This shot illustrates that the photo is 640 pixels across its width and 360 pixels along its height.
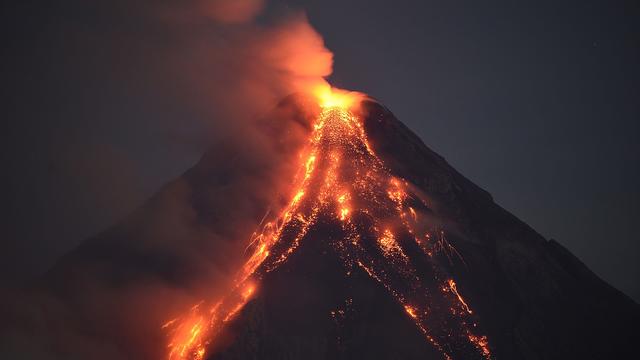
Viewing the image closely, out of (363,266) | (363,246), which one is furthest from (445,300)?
(363,246)

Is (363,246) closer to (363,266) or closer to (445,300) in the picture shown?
(363,266)

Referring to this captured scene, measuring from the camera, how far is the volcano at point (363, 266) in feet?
135

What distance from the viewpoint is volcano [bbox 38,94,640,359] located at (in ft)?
135

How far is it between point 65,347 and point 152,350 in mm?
5768

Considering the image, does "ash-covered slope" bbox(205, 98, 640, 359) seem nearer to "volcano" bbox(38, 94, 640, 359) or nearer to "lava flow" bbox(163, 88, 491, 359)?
"volcano" bbox(38, 94, 640, 359)

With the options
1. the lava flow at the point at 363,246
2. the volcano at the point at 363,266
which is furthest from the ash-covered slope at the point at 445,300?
the lava flow at the point at 363,246

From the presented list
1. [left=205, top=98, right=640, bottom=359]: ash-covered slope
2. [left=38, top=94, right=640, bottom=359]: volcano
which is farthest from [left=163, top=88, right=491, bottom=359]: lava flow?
[left=205, top=98, right=640, bottom=359]: ash-covered slope

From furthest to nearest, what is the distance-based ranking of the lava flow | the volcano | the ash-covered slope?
the lava flow
the volcano
the ash-covered slope

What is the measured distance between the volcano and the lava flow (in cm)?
12

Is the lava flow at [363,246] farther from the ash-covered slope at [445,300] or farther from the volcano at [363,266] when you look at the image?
the ash-covered slope at [445,300]

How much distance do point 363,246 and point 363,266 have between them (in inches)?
86.6

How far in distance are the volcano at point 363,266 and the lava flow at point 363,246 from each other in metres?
0.12

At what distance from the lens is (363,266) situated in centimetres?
4606

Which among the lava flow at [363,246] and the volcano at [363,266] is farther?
the lava flow at [363,246]
